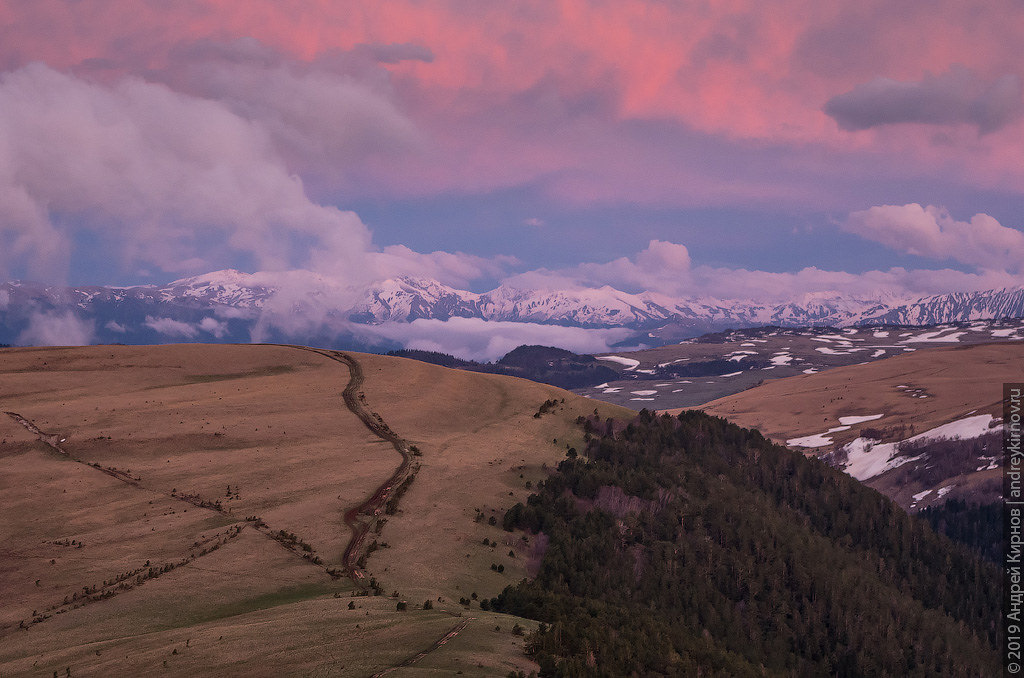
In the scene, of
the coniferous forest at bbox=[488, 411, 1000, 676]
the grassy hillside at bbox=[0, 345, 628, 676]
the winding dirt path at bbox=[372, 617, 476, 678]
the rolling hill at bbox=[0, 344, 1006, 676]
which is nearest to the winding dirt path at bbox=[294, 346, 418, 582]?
the rolling hill at bbox=[0, 344, 1006, 676]

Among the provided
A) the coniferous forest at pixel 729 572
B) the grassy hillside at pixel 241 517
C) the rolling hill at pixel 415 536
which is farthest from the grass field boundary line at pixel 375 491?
the coniferous forest at pixel 729 572

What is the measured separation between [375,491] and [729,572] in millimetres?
58098

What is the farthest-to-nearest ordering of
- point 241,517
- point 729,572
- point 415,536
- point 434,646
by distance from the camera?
1. point 729,572
2. point 415,536
3. point 241,517
4. point 434,646

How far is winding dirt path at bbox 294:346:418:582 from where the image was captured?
6612cm

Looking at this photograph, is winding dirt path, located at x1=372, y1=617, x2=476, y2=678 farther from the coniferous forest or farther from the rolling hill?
the coniferous forest

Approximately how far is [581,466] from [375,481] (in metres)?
38.7

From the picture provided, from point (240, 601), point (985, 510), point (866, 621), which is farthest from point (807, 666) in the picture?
point (985, 510)

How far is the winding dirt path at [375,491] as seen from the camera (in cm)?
6612

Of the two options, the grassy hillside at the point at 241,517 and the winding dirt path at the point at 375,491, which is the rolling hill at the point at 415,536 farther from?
the winding dirt path at the point at 375,491

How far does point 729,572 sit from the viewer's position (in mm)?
103438

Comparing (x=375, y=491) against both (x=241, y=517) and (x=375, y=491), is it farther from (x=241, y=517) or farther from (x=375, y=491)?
(x=241, y=517)

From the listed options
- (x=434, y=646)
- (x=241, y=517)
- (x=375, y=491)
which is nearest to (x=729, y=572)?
(x=375, y=491)

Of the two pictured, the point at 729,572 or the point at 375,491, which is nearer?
the point at 375,491

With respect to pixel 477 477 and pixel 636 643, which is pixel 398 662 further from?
Answer: pixel 477 477
